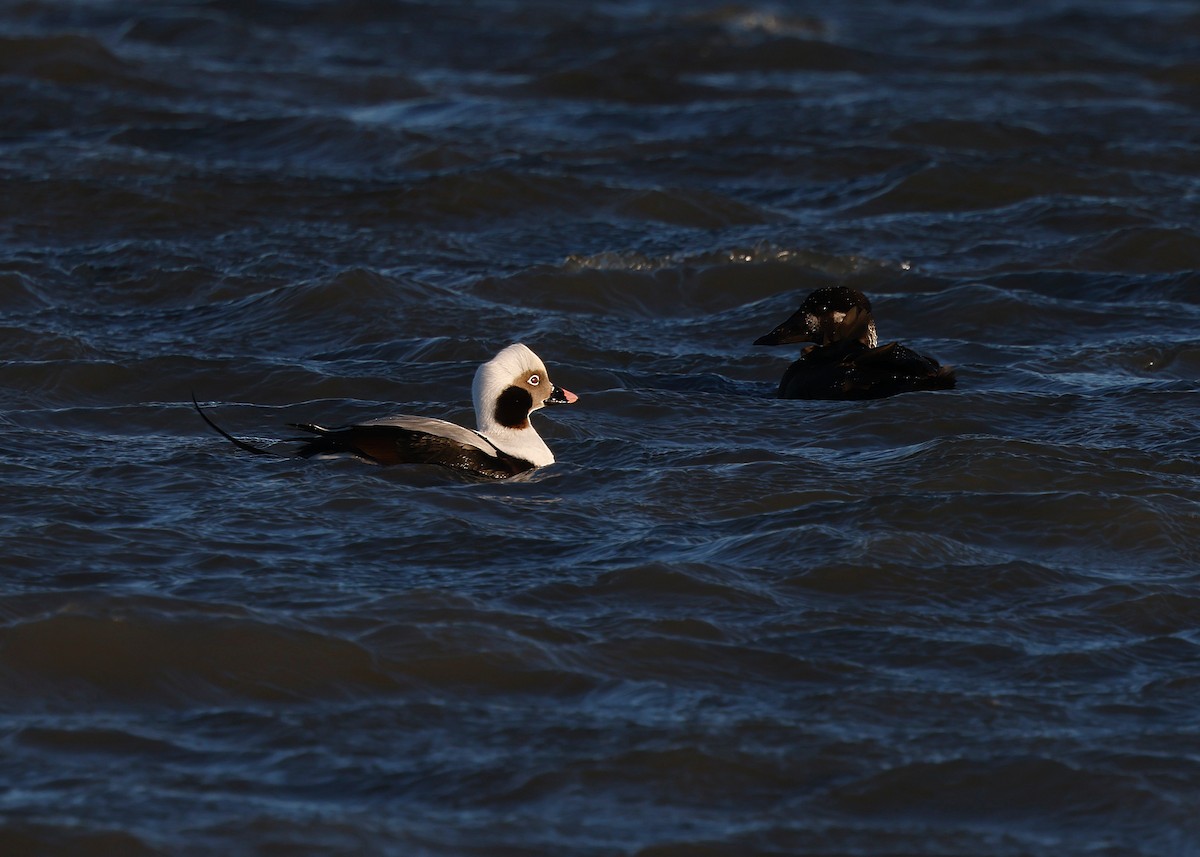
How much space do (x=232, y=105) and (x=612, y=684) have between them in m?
12.2

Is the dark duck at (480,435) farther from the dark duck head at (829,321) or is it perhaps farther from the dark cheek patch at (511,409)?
the dark duck head at (829,321)

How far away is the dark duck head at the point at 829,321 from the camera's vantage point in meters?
10.4

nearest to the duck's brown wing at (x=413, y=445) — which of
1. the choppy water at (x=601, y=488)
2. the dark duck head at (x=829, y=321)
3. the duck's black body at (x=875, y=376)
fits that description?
the choppy water at (x=601, y=488)

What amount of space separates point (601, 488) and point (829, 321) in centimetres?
267

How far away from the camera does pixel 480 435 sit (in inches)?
331

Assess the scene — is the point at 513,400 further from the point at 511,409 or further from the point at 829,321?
the point at 829,321

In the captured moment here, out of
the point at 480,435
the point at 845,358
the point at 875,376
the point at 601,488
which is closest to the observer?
the point at 601,488

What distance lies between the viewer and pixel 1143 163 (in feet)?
50.3

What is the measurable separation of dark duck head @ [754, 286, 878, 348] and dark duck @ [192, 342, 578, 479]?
2165 millimetres

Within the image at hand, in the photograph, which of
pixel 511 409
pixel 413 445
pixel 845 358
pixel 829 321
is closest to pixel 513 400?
pixel 511 409

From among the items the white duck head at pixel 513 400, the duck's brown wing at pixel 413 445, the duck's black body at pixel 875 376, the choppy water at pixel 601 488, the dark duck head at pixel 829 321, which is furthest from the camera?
the dark duck head at pixel 829 321

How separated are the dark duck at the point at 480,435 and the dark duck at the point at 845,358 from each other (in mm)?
1679

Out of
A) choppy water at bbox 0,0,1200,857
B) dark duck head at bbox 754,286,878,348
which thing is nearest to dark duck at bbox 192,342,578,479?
choppy water at bbox 0,0,1200,857

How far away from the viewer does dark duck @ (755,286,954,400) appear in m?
9.62
